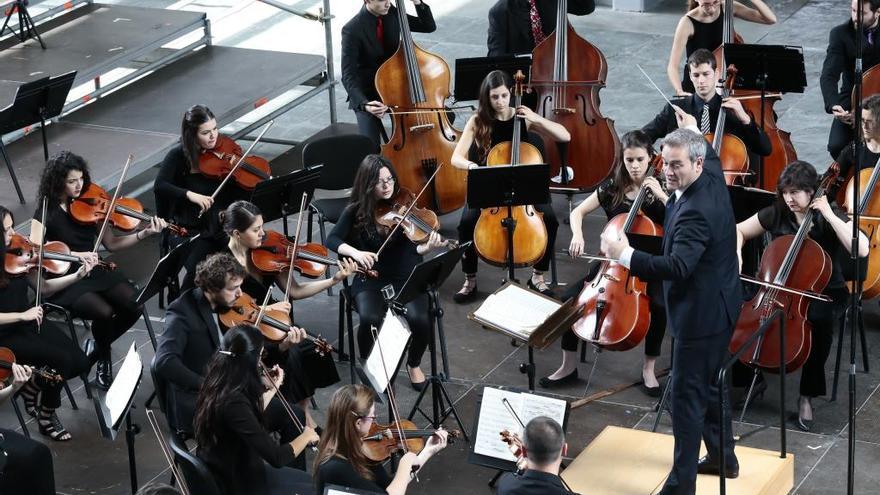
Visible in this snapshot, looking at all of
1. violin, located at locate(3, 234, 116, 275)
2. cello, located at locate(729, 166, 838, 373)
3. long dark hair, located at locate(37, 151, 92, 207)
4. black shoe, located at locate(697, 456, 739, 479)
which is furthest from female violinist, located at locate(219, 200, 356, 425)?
cello, located at locate(729, 166, 838, 373)

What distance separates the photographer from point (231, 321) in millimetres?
5789

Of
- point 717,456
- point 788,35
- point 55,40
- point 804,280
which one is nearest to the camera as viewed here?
point 717,456

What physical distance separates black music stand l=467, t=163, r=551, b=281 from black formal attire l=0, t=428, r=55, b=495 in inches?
92.6

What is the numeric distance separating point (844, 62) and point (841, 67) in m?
0.03

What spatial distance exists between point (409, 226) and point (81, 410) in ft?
6.05

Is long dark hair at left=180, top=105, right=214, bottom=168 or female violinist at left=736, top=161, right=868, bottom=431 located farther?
long dark hair at left=180, top=105, right=214, bottom=168

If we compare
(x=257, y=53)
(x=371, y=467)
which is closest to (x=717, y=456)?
(x=371, y=467)

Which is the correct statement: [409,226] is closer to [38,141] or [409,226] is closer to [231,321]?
[231,321]

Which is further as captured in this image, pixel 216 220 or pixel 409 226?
pixel 216 220

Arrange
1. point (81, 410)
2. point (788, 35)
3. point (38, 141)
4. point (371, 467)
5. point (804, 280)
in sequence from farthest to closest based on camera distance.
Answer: point (788, 35), point (38, 141), point (81, 410), point (804, 280), point (371, 467)

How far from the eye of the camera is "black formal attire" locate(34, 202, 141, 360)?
6.69 m

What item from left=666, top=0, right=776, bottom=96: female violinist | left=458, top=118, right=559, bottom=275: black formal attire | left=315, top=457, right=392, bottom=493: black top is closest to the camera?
left=315, top=457, right=392, bottom=493: black top

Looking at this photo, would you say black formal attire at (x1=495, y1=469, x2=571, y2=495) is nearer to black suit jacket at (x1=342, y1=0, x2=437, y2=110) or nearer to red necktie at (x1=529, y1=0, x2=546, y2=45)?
→ black suit jacket at (x1=342, y1=0, x2=437, y2=110)

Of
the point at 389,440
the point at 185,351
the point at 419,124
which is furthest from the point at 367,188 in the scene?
the point at 389,440
